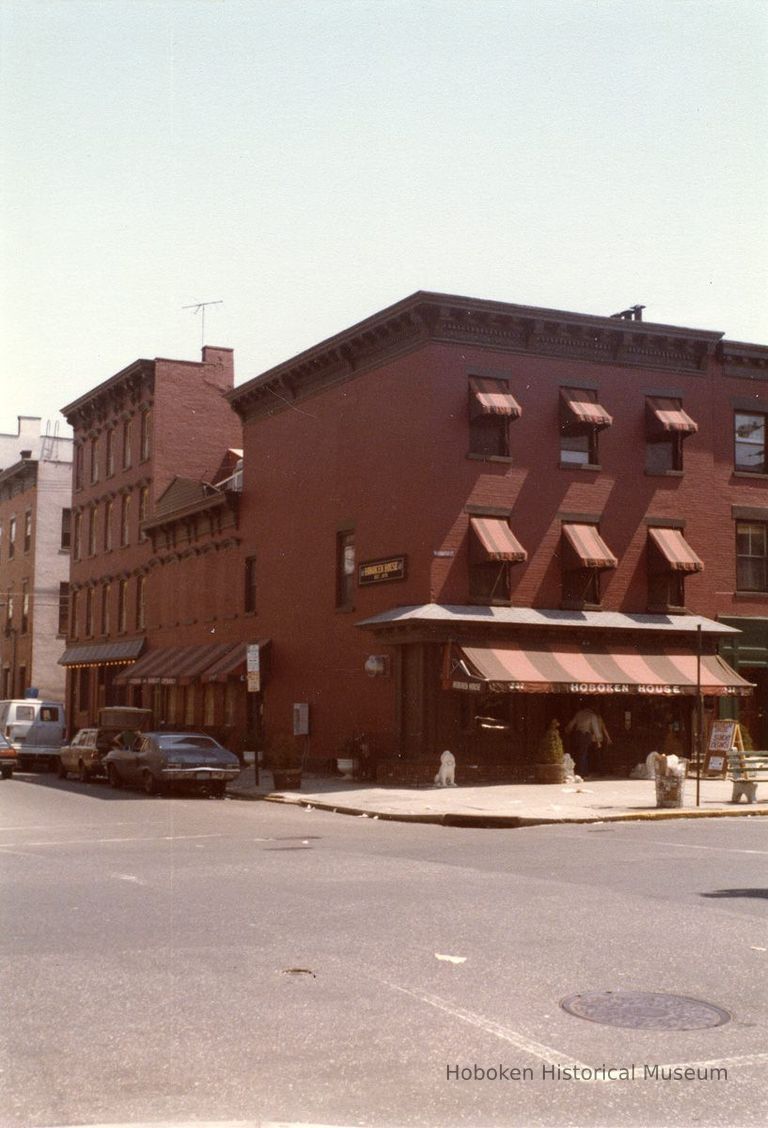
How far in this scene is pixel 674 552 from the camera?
3388 cm

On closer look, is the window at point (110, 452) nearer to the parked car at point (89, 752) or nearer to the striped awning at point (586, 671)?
the parked car at point (89, 752)

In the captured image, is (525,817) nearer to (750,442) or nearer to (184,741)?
(184,741)

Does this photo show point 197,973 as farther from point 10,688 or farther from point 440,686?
point 10,688

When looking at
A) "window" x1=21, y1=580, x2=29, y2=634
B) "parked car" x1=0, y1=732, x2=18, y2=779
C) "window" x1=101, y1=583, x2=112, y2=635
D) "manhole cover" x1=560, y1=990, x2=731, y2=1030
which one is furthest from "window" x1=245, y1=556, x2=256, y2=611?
"manhole cover" x1=560, y1=990, x2=731, y2=1030

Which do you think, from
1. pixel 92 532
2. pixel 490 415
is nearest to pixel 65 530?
pixel 92 532

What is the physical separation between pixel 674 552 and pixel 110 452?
2964 cm

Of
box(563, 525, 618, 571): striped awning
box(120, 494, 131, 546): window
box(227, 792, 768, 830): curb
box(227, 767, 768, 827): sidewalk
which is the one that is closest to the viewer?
box(227, 792, 768, 830): curb

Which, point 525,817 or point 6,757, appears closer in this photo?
point 525,817

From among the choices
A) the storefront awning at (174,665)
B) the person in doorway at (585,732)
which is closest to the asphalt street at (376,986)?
the person in doorway at (585,732)

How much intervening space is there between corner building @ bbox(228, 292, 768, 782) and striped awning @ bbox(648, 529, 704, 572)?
0.07 meters

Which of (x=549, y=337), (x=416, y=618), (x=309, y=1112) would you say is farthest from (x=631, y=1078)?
(x=549, y=337)

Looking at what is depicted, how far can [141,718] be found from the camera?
44.1 meters

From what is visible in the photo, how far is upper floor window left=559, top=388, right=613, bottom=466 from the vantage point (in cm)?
3284

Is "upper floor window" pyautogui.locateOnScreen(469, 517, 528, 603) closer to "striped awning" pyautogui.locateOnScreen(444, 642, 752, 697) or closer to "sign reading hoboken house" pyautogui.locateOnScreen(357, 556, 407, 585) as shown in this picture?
"striped awning" pyautogui.locateOnScreen(444, 642, 752, 697)
